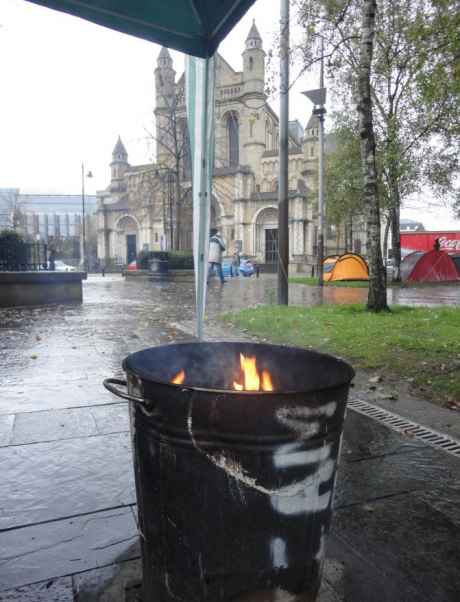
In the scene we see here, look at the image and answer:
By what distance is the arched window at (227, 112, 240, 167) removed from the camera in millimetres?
51781

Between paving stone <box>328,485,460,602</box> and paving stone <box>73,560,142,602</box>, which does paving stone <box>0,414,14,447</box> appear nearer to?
paving stone <box>73,560,142,602</box>

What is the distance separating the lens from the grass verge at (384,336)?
477 cm

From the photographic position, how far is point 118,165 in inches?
2424

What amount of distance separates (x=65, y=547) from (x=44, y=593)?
0.86 feet

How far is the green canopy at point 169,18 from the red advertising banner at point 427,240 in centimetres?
4053

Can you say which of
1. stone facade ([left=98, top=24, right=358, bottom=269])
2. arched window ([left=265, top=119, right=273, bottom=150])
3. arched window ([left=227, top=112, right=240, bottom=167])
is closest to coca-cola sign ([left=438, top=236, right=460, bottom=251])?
stone facade ([left=98, top=24, right=358, bottom=269])

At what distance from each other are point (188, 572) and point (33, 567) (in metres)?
0.83

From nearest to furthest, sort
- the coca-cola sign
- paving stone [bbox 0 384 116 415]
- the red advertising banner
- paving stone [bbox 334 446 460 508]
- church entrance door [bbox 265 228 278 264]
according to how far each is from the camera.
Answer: paving stone [bbox 334 446 460 508]
paving stone [bbox 0 384 116 415]
the red advertising banner
the coca-cola sign
church entrance door [bbox 265 228 278 264]

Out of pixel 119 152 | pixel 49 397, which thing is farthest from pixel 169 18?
pixel 119 152

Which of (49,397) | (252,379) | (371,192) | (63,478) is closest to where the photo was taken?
(252,379)

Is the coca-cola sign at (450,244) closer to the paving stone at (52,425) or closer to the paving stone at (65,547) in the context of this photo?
the paving stone at (52,425)

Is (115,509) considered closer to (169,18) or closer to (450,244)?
(169,18)

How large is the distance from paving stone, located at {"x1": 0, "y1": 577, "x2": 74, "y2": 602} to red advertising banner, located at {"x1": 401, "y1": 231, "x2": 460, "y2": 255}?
41925 mm

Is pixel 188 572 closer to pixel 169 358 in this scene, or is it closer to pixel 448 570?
pixel 169 358
